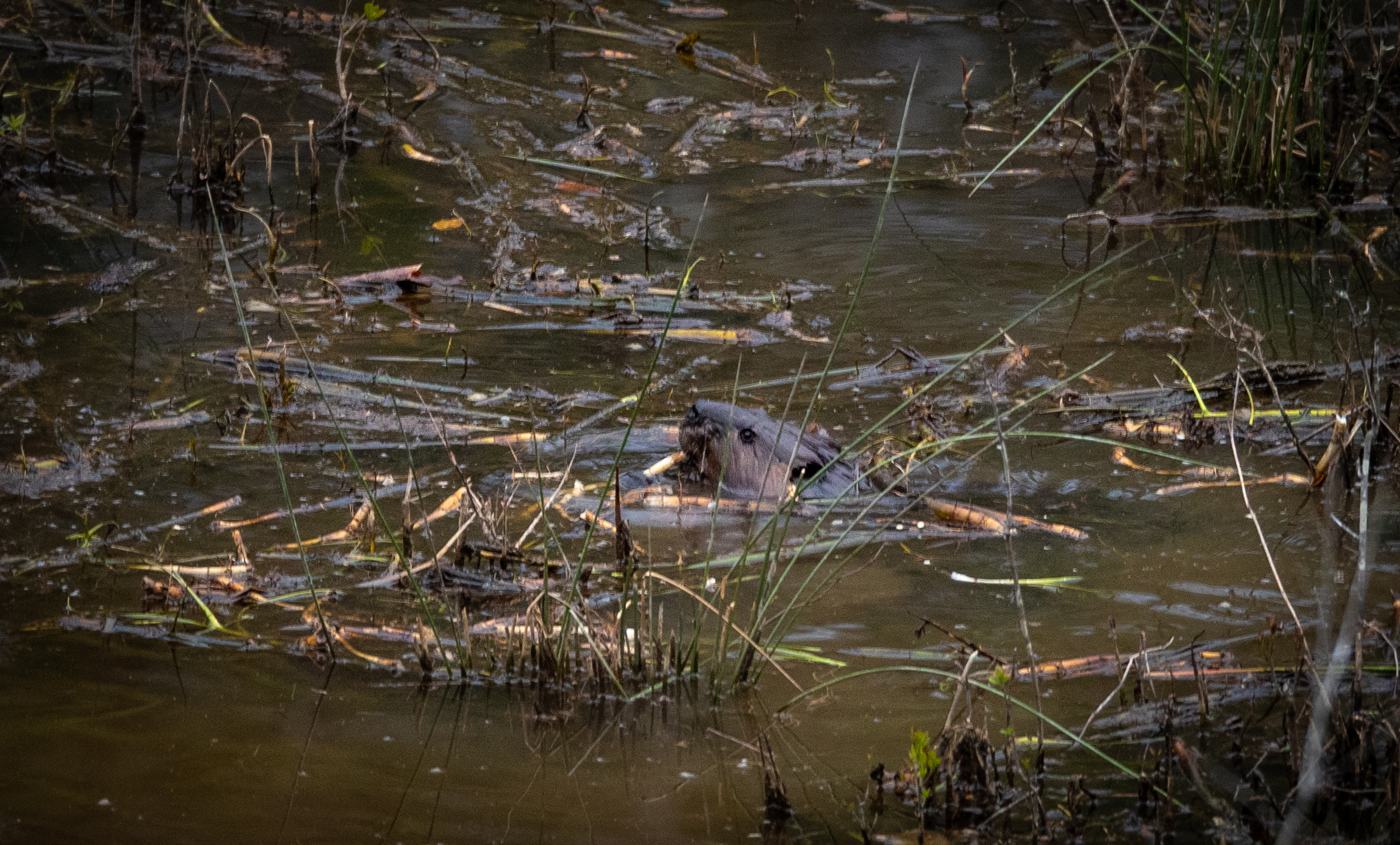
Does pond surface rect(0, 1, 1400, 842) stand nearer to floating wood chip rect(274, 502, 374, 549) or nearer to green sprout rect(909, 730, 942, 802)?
floating wood chip rect(274, 502, 374, 549)

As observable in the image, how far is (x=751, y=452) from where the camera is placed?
3863 mm

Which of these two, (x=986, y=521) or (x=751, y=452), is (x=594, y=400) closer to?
(x=751, y=452)

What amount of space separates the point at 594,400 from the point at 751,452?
78 centimetres

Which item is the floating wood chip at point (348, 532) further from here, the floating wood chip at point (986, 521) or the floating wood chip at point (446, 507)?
the floating wood chip at point (986, 521)

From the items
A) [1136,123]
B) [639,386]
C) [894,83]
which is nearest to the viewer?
[639,386]

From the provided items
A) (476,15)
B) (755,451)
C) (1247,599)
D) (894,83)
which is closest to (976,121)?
(894,83)

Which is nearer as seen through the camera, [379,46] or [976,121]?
[976,121]

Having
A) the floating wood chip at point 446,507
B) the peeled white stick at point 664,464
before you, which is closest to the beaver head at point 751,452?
the peeled white stick at point 664,464

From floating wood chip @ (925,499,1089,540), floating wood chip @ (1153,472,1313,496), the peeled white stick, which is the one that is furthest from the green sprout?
floating wood chip @ (1153,472,1313,496)

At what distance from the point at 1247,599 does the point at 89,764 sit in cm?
235

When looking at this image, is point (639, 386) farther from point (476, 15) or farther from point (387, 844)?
point (476, 15)

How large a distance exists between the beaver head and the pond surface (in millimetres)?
177

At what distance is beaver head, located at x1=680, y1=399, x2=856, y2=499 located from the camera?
151 inches

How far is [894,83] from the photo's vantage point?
8336mm
